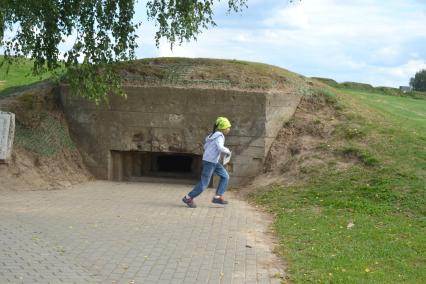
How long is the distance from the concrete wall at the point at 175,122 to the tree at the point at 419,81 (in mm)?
45134

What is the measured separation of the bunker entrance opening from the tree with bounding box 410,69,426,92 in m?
42.9


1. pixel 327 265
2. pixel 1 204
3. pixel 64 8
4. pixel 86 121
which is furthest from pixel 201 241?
pixel 86 121

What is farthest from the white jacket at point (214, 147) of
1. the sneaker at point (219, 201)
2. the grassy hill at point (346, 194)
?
the grassy hill at point (346, 194)

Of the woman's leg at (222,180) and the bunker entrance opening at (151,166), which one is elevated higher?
the woman's leg at (222,180)

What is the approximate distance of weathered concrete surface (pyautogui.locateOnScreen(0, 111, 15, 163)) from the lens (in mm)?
11359

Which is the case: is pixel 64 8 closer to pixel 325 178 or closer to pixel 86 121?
pixel 86 121

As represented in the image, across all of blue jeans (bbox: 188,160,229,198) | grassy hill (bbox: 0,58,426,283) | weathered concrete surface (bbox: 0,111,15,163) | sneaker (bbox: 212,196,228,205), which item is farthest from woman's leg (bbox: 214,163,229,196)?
weathered concrete surface (bbox: 0,111,15,163)

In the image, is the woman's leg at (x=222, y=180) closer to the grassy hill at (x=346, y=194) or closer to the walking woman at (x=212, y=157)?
the walking woman at (x=212, y=157)

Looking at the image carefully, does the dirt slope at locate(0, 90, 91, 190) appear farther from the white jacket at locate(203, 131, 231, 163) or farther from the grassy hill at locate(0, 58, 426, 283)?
the white jacket at locate(203, 131, 231, 163)

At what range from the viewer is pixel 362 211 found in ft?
30.8

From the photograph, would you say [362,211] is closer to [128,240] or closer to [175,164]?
[128,240]

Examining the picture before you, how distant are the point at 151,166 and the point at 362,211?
8.08 meters

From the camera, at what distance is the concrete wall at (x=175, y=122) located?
525 inches

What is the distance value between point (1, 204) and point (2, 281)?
4.84m
